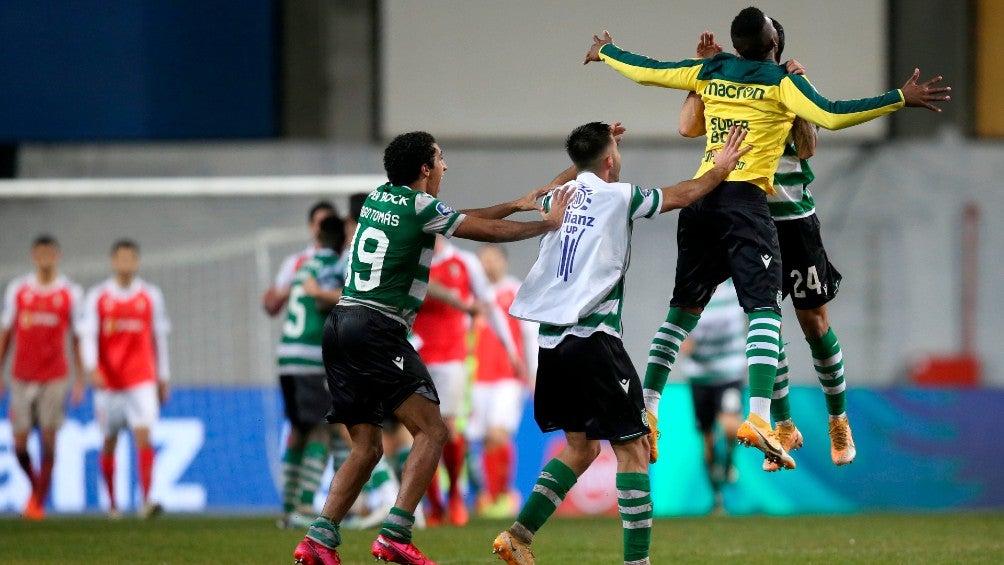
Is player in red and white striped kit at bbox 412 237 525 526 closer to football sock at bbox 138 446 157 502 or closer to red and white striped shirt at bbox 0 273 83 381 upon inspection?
football sock at bbox 138 446 157 502

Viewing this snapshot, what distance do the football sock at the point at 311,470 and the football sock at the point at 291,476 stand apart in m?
0.18

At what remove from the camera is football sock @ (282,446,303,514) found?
11406 millimetres

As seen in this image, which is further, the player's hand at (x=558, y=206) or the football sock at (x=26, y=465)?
the football sock at (x=26, y=465)

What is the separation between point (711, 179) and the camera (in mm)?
7203

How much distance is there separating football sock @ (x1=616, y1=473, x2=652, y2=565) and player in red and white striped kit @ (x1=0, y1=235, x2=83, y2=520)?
8.07 meters

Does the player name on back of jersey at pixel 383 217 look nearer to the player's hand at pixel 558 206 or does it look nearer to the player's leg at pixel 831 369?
the player's hand at pixel 558 206

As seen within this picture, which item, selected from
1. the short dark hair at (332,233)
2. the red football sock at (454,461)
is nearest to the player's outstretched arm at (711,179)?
the short dark hair at (332,233)

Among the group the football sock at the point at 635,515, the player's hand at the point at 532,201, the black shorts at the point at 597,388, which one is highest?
the player's hand at the point at 532,201

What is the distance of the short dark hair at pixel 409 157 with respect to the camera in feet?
24.7

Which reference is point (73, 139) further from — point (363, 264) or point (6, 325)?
point (363, 264)

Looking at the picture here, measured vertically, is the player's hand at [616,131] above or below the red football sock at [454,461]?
above

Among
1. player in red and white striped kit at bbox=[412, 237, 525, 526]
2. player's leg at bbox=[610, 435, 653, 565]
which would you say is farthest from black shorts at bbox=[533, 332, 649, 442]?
player in red and white striped kit at bbox=[412, 237, 525, 526]

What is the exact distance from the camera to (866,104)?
6.98 meters

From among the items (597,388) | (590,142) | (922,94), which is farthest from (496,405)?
(922,94)
